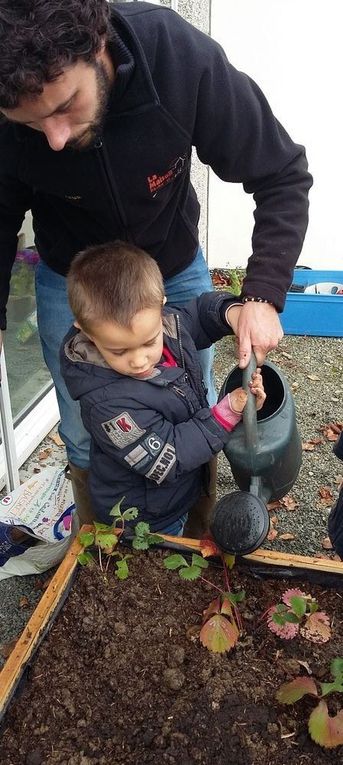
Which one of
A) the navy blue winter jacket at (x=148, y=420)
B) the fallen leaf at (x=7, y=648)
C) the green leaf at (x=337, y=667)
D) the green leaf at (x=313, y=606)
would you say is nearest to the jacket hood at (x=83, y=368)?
the navy blue winter jacket at (x=148, y=420)

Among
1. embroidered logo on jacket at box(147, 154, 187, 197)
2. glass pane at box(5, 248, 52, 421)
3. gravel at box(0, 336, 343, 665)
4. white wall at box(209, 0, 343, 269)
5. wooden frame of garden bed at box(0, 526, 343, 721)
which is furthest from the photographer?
white wall at box(209, 0, 343, 269)

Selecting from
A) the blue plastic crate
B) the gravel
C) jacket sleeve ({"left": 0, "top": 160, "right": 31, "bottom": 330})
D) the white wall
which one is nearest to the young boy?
jacket sleeve ({"left": 0, "top": 160, "right": 31, "bottom": 330})

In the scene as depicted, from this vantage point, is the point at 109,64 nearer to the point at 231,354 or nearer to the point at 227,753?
the point at 227,753

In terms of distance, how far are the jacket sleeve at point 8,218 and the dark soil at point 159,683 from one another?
2.93 feet

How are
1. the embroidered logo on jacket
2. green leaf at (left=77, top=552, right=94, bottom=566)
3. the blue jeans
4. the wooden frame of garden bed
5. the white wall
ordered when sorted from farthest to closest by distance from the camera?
the white wall, the blue jeans, the embroidered logo on jacket, green leaf at (left=77, top=552, right=94, bottom=566), the wooden frame of garden bed

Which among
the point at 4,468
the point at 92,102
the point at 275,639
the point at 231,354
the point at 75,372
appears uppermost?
the point at 92,102

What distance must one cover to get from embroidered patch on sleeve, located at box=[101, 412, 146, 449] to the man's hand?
0.94ft

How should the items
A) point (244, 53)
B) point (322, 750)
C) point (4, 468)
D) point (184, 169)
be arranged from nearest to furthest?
point (322, 750)
point (184, 169)
point (4, 468)
point (244, 53)

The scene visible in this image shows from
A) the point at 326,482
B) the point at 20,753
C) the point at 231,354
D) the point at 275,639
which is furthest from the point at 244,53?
the point at 20,753

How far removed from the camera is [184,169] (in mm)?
1729

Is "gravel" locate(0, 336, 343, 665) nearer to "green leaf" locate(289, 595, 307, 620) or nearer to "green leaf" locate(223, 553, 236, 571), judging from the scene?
"green leaf" locate(223, 553, 236, 571)

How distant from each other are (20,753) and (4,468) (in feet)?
5.84

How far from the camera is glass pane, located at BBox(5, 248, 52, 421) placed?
3117 millimetres

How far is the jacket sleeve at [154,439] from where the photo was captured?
1489mm
